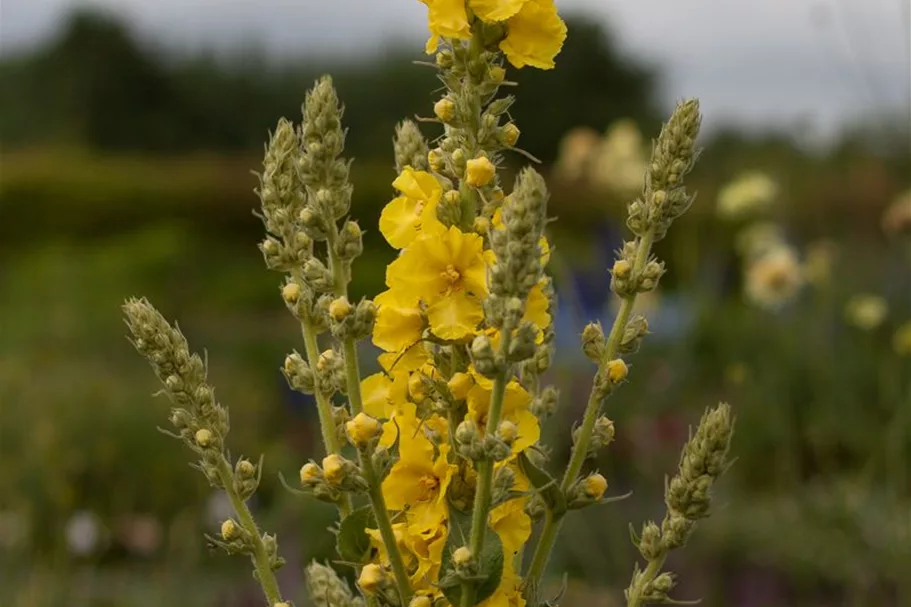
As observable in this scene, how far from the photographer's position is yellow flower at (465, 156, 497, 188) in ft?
3.36

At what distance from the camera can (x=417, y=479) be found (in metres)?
1.05

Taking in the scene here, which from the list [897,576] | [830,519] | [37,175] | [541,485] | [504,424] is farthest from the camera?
[37,175]

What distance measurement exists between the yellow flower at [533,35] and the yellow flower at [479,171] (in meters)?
0.11

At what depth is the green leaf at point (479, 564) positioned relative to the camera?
0.97 meters

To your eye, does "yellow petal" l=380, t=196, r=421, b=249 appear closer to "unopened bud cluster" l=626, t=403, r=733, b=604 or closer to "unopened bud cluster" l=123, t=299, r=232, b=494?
"unopened bud cluster" l=123, t=299, r=232, b=494

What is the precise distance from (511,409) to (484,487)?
88 mm

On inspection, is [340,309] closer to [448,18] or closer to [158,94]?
[448,18]

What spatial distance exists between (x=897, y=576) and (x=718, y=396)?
3.31 m

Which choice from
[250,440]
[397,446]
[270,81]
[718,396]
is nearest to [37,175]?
[270,81]

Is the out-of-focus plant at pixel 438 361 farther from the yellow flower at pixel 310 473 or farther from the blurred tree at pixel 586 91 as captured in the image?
the blurred tree at pixel 586 91

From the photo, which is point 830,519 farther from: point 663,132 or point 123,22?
point 123,22

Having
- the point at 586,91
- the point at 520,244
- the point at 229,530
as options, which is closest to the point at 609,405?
the point at 229,530

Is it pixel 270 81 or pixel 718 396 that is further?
pixel 270 81

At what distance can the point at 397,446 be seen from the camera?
114 cm
